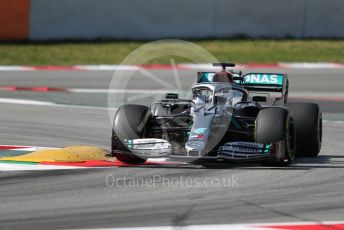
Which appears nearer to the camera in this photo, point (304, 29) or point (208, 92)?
point (208, 92)

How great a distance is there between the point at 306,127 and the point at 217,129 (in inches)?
69.3

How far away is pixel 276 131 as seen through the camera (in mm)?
10945

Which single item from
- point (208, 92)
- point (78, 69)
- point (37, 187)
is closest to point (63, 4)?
point (78, 69)

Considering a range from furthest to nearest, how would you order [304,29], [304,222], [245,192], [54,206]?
[304,29]
[245,192]
[54,206]
[304,222]

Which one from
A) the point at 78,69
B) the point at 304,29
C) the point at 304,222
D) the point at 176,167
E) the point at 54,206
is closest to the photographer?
the point at 304,222

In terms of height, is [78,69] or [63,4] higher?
[63,4]

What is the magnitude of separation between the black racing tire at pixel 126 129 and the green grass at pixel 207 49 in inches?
524

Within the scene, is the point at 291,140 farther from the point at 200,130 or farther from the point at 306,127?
the point at 200,130

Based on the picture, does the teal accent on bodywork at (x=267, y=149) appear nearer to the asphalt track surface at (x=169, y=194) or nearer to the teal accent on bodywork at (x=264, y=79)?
the asphalt track surface at (x=169, y=194)

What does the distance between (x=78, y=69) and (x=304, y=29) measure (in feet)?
21.3

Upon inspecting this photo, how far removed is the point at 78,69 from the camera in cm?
2375

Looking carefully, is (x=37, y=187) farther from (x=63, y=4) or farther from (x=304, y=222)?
(x=63, y=4)

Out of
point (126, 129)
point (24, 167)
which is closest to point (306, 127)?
point (126, 129)

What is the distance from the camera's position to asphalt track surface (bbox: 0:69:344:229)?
8242 mm
